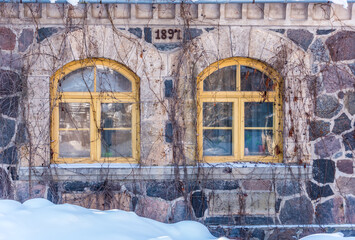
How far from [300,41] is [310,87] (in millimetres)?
591

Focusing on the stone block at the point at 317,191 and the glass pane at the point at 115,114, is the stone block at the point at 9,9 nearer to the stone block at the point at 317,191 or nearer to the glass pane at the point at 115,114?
the glass pane at the point at 115,114

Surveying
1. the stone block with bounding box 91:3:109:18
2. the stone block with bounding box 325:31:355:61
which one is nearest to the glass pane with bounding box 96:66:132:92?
the stone block with bounding box 91:3:109:18

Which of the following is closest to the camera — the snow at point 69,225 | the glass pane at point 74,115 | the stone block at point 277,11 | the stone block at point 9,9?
the snow at point 69,225

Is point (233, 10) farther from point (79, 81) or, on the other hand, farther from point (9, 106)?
point (9, 106)

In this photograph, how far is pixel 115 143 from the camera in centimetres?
508

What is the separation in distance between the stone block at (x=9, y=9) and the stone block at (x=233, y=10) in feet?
8.33

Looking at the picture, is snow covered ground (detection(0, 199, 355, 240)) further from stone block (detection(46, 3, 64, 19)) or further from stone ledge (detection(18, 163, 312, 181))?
stone block (detection(46, 3, 64, 19))

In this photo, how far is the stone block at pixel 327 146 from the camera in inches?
Answer: 196

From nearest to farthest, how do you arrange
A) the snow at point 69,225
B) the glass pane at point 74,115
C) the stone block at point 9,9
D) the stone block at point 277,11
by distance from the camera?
1. the snow at point 69,225
2. the stone block at point 9,9
3. the stone block at point 277,11
4. the glass pane at point 74,115

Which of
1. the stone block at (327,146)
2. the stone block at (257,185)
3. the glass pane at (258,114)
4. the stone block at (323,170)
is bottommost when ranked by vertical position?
Result: the stone block at (257,185)

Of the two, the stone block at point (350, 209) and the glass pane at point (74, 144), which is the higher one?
the glass pane at point (74, 144)

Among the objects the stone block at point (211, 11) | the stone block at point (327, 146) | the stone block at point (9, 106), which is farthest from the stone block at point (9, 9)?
the stone block at point (327, 146)

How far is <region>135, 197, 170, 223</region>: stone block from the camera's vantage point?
4879mm

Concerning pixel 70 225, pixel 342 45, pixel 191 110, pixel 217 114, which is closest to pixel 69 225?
pixel 70 225
